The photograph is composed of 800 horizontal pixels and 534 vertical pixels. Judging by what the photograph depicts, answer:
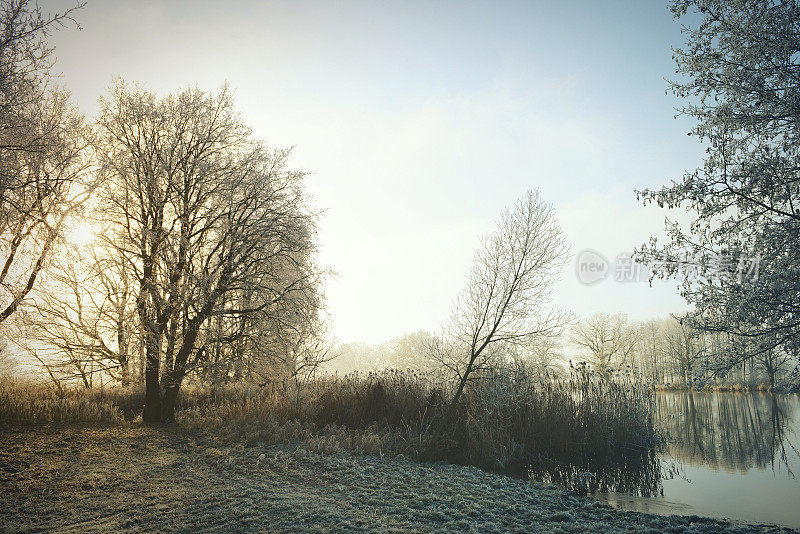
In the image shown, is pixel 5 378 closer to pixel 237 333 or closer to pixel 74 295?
pixel 74 295

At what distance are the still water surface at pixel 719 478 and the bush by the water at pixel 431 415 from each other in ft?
3.72

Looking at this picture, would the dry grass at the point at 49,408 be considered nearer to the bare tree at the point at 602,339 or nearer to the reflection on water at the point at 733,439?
the reflection on water at the point at 733,439

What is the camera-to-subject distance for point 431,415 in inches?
396

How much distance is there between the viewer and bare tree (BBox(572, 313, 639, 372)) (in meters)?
38.6

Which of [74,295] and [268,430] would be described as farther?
[74,295]

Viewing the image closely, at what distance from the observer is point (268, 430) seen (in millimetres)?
8570

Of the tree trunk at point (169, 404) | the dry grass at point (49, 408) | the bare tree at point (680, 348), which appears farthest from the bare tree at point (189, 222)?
the bare tree at point (680, 348)

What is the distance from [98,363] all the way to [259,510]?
772 cm

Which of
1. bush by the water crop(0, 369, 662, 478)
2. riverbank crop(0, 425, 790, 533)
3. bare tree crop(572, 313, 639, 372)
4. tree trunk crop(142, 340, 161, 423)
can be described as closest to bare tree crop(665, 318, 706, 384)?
bare tree crop(572, 313, 639, 372)

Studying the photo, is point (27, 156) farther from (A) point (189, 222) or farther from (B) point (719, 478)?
(B) point (719, 478)

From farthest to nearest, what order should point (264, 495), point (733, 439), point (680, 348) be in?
point (680, 348), point (733, 439), point (264, 495)

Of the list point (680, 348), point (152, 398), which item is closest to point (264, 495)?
point (152, 398)

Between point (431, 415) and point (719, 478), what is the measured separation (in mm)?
5916

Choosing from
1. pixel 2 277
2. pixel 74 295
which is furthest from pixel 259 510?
pixel 2 277
